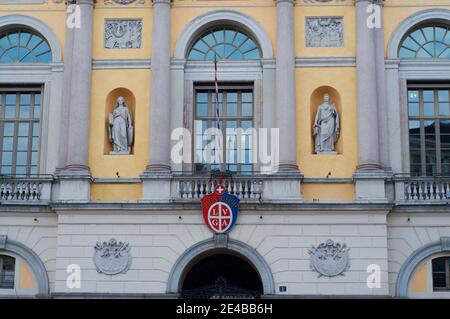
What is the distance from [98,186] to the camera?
26.8m

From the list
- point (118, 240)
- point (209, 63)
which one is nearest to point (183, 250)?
point (118, 240)

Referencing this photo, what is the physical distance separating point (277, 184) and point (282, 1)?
19.1ft

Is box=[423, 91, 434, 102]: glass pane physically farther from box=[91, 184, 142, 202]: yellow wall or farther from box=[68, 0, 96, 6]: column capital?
box=[68, 0, 96, 6]: column capital

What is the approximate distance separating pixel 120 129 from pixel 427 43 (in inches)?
399

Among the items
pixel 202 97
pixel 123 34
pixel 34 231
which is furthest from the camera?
pixel 202 97

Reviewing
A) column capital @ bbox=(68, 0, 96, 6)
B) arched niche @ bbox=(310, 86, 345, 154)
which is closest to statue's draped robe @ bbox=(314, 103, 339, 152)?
arched niche @ bbox=(310, 86, 345, 154)

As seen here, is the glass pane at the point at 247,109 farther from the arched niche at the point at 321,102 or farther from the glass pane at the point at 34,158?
the glass pane at the point at 34,158

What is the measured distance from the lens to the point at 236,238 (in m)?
25.8

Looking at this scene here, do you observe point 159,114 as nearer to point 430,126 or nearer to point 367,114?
point 367,114

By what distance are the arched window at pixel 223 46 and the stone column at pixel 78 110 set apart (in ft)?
11.1

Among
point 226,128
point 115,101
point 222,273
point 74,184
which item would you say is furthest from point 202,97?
point 222,273

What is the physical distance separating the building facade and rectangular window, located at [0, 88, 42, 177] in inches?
1.8

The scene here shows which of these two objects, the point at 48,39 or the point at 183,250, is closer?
the point at 183,250
